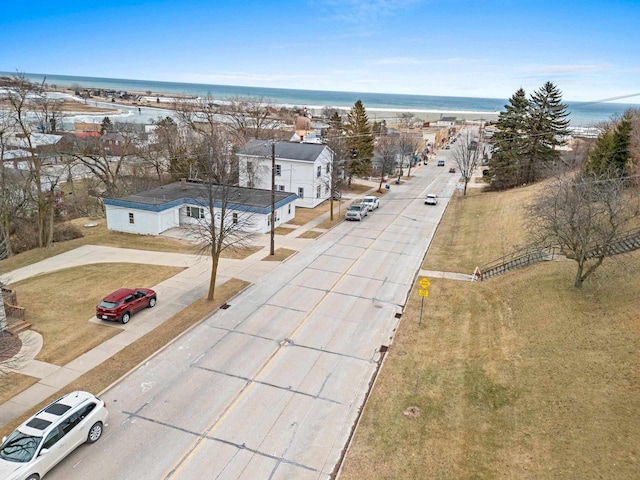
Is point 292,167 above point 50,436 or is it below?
above

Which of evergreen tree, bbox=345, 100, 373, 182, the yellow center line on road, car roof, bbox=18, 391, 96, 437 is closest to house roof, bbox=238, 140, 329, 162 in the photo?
evergreen tree, bbox=345, 100, 373, 182

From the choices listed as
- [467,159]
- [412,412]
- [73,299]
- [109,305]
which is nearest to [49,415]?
[109,305]

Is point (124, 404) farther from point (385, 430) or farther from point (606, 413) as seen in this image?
point (606, 413)

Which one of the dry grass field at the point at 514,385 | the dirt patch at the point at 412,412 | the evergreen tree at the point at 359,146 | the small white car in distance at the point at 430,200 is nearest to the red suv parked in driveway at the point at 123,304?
the dry grass field at the point at 514,385

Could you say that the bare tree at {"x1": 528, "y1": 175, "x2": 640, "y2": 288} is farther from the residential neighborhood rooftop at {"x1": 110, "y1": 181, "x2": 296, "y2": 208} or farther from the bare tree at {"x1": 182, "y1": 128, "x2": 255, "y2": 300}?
the residential neighborhood rooftop at {"x1": 110, "y1": 181, "x2": 296, "y2": 208}

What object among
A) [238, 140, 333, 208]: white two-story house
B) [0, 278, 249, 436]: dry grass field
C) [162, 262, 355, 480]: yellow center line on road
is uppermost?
[238, 140, 333, 208]: white two-story house

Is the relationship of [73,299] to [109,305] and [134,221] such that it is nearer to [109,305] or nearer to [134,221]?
[109,305]
